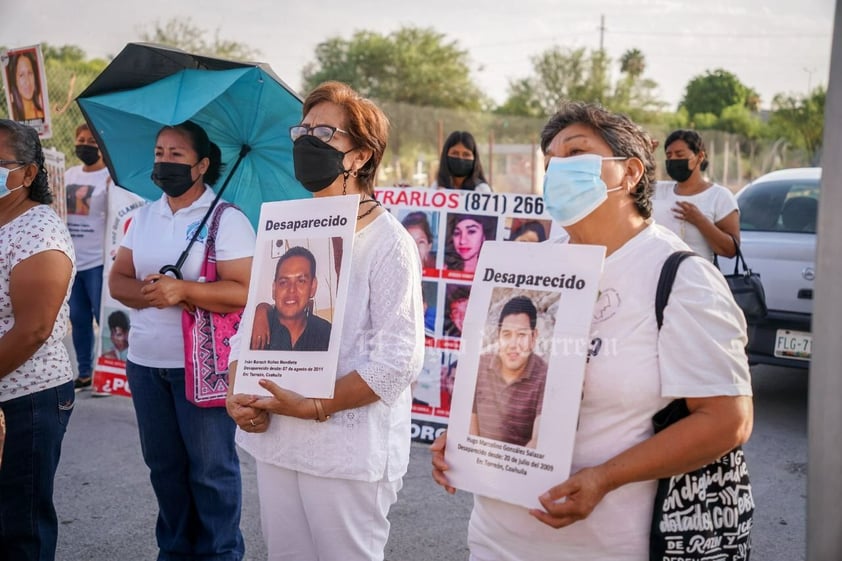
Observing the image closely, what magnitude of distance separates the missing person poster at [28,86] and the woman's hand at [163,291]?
3761 mm

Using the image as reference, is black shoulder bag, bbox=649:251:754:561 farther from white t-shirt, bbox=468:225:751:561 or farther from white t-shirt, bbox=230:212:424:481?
white t-shirt, bbox=230:212:424:481

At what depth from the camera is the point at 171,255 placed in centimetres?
344

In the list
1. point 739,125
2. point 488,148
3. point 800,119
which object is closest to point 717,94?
point 739,125

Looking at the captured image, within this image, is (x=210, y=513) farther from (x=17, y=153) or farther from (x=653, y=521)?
(x=653, y=521)

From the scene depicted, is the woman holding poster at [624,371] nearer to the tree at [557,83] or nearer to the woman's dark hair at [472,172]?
the woman's dark hair at [472,172]

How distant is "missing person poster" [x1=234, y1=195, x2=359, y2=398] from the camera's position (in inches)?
91.8

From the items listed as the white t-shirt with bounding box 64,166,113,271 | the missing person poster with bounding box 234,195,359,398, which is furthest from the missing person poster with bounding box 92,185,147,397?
the missing person poster with bounding box 234,195,359,398

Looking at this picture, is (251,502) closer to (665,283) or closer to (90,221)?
(90,221)

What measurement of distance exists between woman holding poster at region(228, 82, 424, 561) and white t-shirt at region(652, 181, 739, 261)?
12.2ft

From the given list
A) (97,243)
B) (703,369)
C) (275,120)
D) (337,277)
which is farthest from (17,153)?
(97,243)

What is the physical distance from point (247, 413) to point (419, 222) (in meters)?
3.51

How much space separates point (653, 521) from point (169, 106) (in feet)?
7.72

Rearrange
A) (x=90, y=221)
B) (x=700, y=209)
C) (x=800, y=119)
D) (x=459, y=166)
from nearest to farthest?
(x=700, y=209) → (x=459, y=166) → (x=90, y=221) → (x=800, y=119)

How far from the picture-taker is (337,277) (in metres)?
2.34
